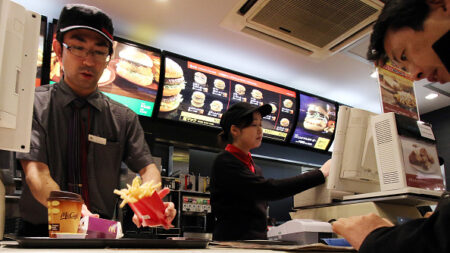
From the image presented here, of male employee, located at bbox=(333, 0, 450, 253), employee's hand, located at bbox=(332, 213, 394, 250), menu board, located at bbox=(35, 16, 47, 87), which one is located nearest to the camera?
male employee, located at bbox=(333, 0, 450, 253)

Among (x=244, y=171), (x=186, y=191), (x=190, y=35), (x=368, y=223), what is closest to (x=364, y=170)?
(x=244, y=171)

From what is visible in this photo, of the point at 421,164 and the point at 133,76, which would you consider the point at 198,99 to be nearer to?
the point at 133,76

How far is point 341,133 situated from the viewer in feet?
6.81

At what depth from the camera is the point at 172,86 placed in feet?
12.7

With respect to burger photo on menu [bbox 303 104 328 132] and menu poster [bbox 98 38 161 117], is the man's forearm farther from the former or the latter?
burger photo on menu [bbox 303 104 328 132]

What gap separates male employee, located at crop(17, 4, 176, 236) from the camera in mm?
1640

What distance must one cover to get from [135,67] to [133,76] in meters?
0.10

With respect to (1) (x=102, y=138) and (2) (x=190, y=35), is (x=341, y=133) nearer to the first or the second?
(1) (x=102, y=138)

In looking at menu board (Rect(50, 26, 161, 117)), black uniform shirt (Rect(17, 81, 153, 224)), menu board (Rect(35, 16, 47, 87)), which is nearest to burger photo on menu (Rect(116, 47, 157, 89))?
menu board (Rect(50, 26, 161, 117))

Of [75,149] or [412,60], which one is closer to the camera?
[412,60]

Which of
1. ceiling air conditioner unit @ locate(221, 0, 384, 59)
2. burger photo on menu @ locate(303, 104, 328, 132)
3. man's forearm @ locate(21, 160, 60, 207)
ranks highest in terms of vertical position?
ceiling air conditioner unit @ locate(221, 0, 384, 59)

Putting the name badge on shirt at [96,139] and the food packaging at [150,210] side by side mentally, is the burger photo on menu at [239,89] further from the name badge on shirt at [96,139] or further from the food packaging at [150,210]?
the food packaging at [150,210]

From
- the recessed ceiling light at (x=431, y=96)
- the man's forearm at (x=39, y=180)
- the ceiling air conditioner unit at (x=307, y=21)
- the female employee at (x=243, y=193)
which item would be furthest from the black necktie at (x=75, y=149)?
the recessed ceiling light at (x=431, y=96)

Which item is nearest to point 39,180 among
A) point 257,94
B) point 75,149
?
point 75,149
